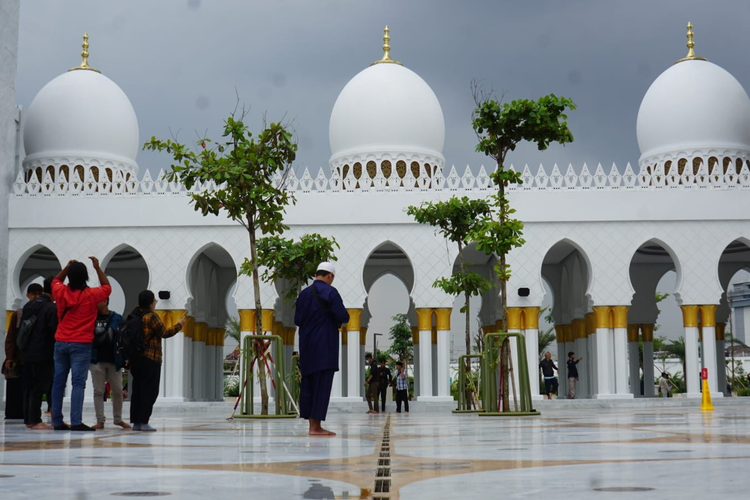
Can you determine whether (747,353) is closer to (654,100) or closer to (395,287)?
(395,287)

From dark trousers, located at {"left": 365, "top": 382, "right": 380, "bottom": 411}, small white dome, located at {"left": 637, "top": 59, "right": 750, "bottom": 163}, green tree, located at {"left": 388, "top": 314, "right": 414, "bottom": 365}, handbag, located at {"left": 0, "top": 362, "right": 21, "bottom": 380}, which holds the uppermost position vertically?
small white dome, located at {"left": 637, "top": 59, "right": 750, "bottom": 163}

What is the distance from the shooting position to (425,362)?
800 inches

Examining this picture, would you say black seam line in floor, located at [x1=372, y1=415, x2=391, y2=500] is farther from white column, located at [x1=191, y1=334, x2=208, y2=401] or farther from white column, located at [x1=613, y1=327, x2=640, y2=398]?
white column, located at [x1=191, y1=334, x2=208, y2=401]

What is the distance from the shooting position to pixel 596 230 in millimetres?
20562

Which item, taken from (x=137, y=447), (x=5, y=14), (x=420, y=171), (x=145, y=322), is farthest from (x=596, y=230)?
(x=137, y=447)

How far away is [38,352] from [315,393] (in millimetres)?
2764

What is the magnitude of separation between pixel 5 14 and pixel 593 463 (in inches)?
730

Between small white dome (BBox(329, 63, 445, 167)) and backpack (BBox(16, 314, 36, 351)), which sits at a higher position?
small white dome (BBox(329, 63, 445, 167))

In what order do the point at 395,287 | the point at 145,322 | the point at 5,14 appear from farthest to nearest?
the point at 395,287, the point at 5,14, the point at 145,322

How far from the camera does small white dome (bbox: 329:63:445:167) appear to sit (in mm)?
22750

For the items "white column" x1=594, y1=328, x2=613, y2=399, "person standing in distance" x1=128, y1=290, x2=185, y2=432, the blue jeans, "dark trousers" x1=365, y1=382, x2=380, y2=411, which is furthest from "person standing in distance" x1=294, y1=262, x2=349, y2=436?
"white column" x1=594, y1=328, x2=613, y2=399

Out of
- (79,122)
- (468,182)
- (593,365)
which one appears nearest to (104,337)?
(468,182)

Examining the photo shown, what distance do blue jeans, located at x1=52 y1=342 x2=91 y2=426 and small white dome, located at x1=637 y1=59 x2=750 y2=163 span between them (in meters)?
18.4

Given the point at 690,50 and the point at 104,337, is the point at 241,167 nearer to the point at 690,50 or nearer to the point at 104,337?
the point at 104,337
